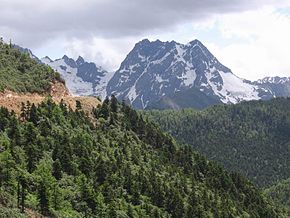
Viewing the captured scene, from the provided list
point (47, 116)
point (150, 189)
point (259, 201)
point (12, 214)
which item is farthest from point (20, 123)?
point (259, 201)

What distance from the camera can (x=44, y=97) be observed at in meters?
150

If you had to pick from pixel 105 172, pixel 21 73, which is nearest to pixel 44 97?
pixel 21 73

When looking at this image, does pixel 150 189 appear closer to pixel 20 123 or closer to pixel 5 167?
pixel 20 123

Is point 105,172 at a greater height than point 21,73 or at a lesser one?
lesser

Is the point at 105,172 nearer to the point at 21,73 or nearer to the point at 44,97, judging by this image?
the point at 44,97

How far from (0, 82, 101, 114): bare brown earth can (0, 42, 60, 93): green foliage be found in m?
1.81

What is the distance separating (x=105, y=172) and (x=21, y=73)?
6033 centimetres

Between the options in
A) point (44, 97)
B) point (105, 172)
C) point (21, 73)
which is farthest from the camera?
point (21, 73)

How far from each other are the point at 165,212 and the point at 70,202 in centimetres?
2932

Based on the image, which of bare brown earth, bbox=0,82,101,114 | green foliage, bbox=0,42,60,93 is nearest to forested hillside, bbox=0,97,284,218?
bare brown earth, bbox=0,82,101,114

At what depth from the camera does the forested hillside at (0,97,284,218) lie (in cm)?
8975

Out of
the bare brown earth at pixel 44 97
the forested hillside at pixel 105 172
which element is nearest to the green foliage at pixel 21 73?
the bare brown earth at pixel 44 97

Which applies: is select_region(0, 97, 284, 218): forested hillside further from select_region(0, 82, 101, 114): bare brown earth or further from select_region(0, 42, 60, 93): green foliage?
select_region(0, 42, 60, 93): green foliage

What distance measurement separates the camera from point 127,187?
11475 cm
